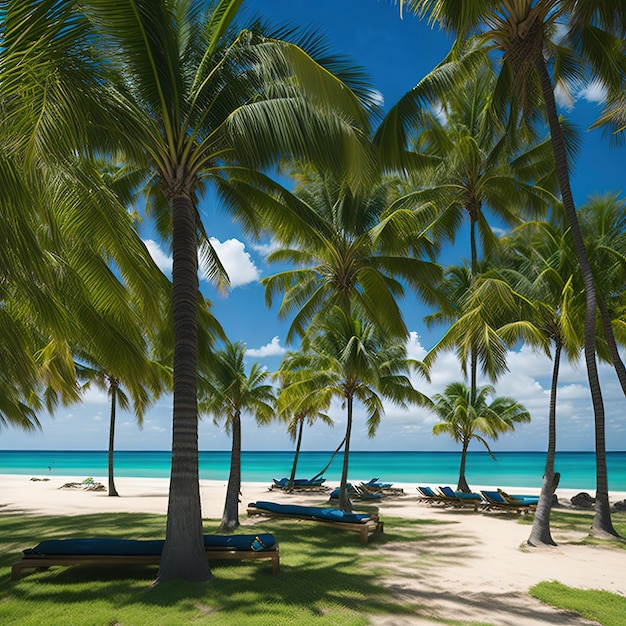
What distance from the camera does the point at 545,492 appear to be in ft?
37.0

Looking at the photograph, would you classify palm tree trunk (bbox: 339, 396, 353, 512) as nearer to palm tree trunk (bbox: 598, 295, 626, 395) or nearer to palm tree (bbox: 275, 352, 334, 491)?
palm tree (bbox: 275, 352, 334, 491)

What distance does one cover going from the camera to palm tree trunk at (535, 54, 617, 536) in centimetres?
1109

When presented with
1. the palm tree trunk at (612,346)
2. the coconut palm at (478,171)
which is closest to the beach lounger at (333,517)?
the palm tree trunk at (612,346)

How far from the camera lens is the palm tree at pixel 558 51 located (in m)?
10.3

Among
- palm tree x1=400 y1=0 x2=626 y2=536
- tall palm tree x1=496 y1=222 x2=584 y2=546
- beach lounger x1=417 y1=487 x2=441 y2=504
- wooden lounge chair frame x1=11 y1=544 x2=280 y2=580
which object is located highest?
palm tree x1=400 y1=0 x2=626 y2=536

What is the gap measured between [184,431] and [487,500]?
1368cm

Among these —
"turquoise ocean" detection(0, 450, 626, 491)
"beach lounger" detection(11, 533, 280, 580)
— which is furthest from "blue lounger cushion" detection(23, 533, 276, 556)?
"turquoise ocean" detection(0, 450, 626, 491)

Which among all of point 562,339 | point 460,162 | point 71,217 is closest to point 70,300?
point 71,217

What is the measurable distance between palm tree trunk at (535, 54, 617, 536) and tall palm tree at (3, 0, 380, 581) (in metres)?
5.67

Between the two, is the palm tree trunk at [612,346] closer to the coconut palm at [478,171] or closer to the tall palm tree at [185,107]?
the coconut palm at [478,171]

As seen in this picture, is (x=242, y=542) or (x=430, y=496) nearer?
(x=242, y=542)

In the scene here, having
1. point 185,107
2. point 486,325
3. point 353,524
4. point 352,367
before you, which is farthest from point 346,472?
point 185,107

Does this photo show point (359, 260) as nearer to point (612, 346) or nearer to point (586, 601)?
point (612, 346)

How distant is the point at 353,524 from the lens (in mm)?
11625
